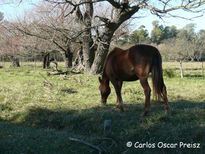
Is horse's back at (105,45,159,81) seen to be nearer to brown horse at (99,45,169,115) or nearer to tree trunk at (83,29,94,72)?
brown horse at (99,45,169,115)

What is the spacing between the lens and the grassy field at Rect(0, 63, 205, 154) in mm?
4262

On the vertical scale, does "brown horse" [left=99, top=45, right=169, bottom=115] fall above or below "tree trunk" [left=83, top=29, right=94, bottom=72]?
below

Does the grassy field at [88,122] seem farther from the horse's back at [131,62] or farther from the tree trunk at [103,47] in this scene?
the tree trunk at [103,47]

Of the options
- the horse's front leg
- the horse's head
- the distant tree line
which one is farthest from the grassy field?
the distant tree line

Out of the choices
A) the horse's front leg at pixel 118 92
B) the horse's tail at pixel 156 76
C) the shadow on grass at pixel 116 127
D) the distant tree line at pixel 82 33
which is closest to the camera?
the shadow on grass at pixel 116 127

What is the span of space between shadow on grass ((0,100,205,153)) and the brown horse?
0.55 m

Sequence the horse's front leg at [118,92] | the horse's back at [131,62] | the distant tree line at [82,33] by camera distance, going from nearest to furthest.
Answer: the horse's back at [131,62] → the horse's front leg at [118,92] → the distant tree line at [82,33]

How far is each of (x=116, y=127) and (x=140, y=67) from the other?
5.79ft

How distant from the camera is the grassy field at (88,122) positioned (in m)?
4.26

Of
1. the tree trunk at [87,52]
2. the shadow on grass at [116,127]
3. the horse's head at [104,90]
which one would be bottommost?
the shadow on grass at [116,127]

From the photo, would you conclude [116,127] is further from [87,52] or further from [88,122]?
[87,52]

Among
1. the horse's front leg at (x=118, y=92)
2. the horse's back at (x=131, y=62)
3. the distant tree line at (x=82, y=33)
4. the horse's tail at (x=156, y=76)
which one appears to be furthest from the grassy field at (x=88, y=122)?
the distant tree line at (x=82, y=33)

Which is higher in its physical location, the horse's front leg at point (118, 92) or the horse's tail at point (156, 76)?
the horse's tail at point (156, 76)

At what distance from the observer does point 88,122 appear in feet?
19.9
